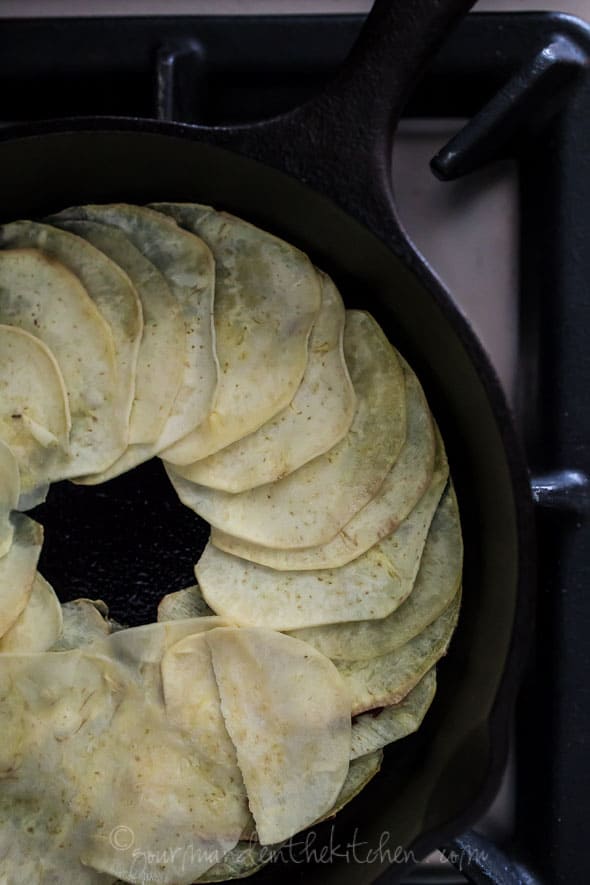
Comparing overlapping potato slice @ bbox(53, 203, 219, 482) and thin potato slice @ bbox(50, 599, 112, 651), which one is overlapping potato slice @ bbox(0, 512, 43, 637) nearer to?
thin potato slice @ bbox(50, 599, 112, 651)

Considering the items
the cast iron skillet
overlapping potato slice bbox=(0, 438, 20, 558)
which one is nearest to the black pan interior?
the cast iron skillet

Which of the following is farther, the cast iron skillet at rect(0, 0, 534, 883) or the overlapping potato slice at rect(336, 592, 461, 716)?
the overlapping potato slice at rect(336, 592, 461, 716)

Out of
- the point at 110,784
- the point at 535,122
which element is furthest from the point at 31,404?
the point at 535,122

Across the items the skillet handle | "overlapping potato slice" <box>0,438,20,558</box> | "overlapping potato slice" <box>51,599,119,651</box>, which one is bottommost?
"overlapping potato slice" <box>51,599,119,651</box>

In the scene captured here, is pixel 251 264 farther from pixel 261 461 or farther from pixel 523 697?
pixel 523 697

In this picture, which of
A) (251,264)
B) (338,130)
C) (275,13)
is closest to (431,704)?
(251,264)

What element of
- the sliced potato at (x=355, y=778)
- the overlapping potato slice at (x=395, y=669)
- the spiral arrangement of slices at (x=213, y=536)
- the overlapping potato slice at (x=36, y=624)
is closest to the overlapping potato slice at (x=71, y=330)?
the spiral arrangement of slices at (x=213, y=536)
